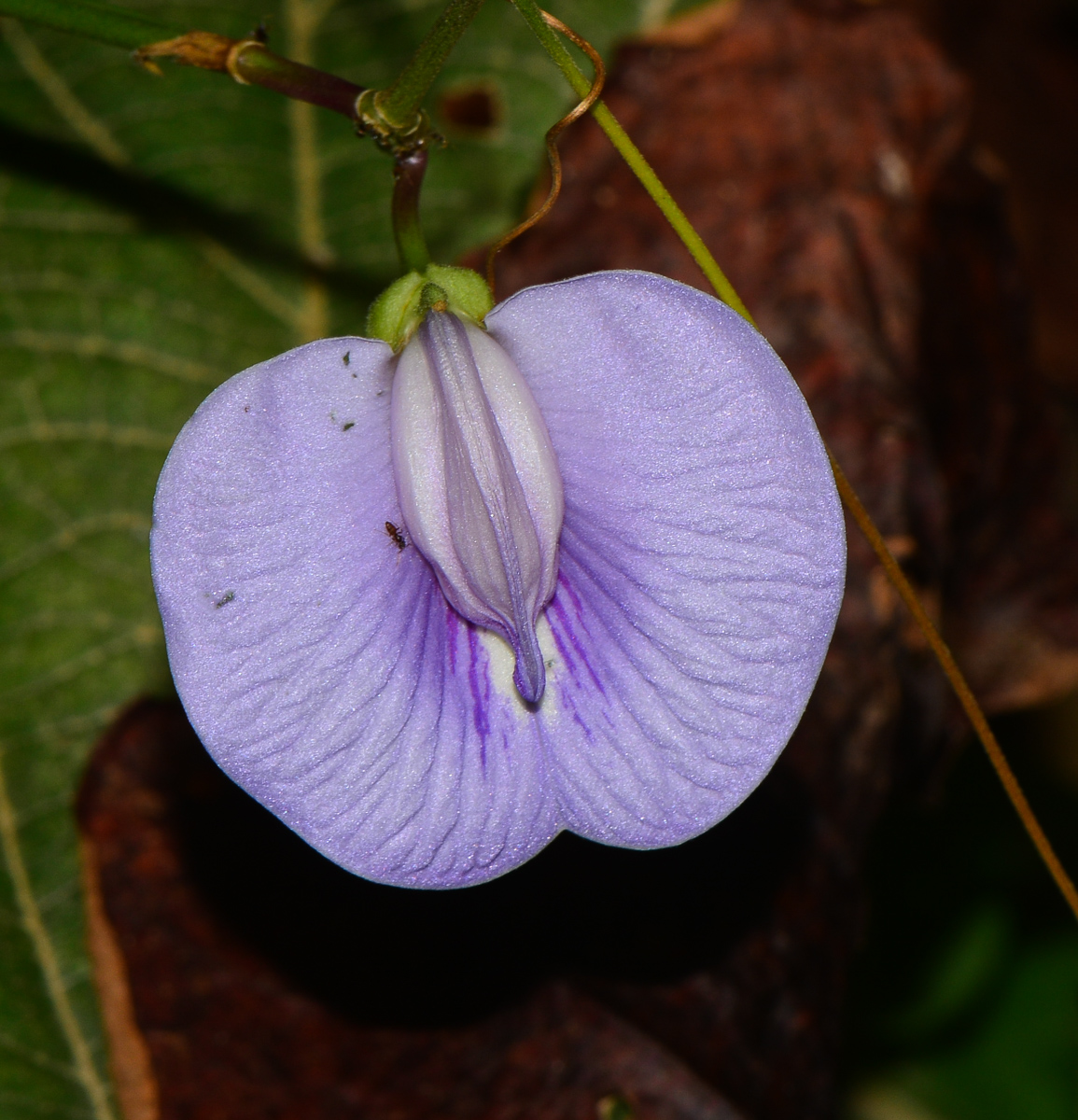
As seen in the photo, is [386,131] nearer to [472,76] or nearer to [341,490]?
[341,490]

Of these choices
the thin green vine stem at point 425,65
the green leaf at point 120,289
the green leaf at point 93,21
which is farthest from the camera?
the green leaf at point 120,289

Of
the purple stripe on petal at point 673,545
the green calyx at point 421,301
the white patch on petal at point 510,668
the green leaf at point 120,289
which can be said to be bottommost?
the green leaf at point 120,289

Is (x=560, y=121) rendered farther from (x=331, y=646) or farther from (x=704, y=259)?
(x=331, y=646)

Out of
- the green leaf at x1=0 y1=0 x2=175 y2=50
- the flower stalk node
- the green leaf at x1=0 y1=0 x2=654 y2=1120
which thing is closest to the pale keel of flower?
the flower stalk node

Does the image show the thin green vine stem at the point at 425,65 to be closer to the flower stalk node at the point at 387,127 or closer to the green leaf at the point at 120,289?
the flower stalk node at the point at 387,127

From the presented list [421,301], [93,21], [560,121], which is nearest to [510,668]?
[421,301]

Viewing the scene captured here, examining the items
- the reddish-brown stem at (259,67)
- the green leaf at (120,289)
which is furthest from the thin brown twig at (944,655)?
the green leaf at (120,289)
